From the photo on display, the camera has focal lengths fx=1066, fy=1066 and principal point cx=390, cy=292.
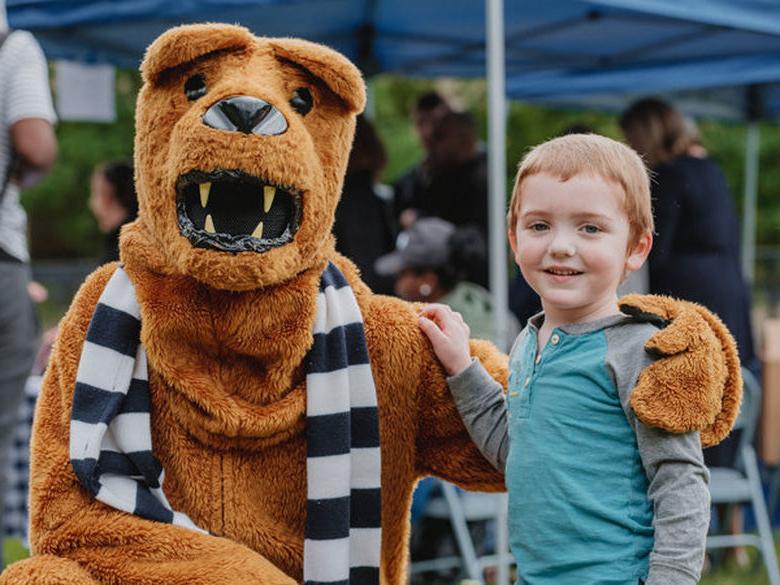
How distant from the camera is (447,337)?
2156 mm

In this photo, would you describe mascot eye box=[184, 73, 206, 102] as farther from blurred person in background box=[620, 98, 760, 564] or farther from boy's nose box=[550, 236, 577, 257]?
blurred person in background box=[620, 98, 760, 564]

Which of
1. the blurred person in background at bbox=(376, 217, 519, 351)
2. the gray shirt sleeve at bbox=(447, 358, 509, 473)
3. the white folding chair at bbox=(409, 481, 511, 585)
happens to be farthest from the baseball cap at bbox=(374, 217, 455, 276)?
the gray shirt sleeve at bbox=(447, 358, 509, 473)

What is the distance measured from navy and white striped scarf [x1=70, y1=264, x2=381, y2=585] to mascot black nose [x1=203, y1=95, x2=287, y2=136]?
36cm

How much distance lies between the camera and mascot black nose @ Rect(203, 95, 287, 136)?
1855mm

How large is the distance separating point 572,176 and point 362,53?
4.13m

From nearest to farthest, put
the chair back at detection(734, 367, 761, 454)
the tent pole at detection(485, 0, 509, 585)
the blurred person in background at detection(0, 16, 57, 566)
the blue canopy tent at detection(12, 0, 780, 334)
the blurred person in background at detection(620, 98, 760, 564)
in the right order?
the blurred person in background at detection(0, 16, 57, 566), the tent pole at detection(485, 0, 509, 585), the blue canopy tent at detection(12, 0, 780, 334), the chair back at detection(734, 367, 761, 454), the blurred person in background at detection(620, 98, 760, 564)

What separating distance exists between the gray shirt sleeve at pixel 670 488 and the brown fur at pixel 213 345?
0.43ft

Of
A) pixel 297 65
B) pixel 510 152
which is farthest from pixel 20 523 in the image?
pixel 510 152

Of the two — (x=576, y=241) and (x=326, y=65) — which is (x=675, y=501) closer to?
(x=576, y=241)

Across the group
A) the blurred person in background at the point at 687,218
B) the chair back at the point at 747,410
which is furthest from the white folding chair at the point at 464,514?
the blurred person in background at the point at 687,218

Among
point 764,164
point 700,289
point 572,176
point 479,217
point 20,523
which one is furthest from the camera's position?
point 764,164

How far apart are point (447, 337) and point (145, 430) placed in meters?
0.62

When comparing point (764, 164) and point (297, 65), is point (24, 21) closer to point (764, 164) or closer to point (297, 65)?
point (297, 65)

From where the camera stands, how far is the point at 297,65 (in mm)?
2045
